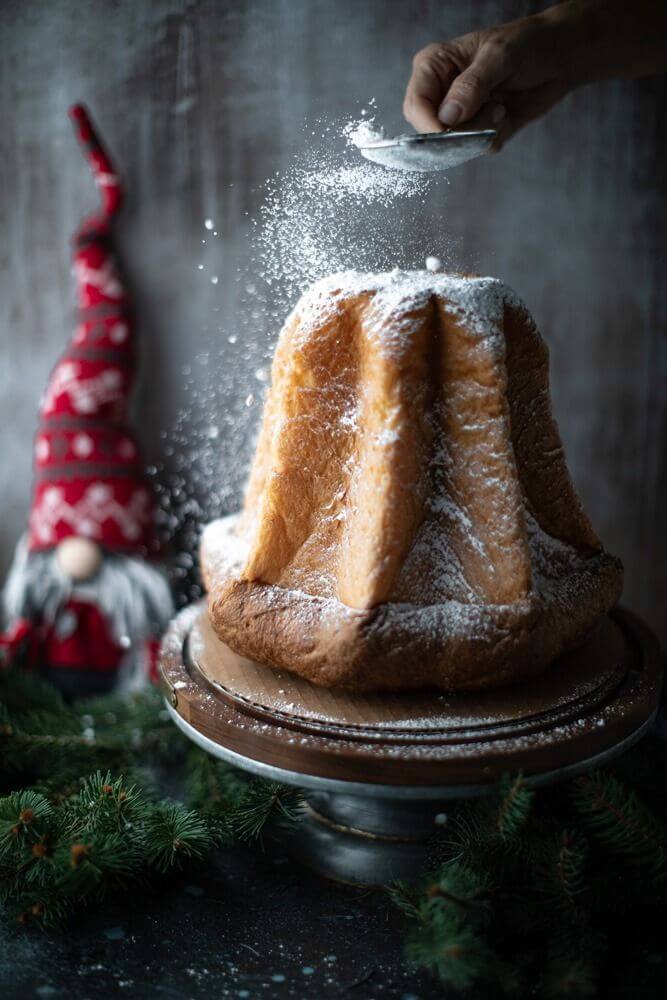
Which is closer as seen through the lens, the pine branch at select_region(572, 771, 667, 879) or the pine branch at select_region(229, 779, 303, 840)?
the pine branch at select_region(572, 771, 667, 879)

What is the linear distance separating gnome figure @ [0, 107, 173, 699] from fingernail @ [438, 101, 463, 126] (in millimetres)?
626

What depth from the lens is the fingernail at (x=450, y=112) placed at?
98cm

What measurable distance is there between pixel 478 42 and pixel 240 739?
0.84 meters

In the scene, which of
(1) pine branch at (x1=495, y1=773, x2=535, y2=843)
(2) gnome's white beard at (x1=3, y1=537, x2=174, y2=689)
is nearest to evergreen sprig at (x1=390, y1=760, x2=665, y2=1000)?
(1) pine branch at (x1=495, y1=773, x2=535, y2=843)

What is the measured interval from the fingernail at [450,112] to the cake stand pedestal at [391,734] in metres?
0.62

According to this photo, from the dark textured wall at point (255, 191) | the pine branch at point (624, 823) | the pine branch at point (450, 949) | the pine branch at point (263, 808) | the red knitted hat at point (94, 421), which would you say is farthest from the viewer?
the red knitted hat at point (94, 421)

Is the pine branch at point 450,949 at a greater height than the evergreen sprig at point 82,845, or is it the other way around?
the pine branch at point 450,949

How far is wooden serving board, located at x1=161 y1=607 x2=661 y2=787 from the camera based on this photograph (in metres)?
0.79

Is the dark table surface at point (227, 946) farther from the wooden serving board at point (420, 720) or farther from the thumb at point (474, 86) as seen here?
the thumb at point (474, 86)

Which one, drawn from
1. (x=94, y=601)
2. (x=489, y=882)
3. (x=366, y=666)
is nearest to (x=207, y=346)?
(x=94, y=601)

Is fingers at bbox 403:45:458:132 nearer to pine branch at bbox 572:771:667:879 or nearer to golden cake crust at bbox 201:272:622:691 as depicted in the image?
golden cake crust at bbox 201:272:622:691

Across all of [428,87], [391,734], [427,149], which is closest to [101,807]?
[391,734]

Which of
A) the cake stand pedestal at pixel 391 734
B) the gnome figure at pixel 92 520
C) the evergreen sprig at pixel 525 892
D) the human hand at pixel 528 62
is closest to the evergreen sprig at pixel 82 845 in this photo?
the cake stand pedestal at pixel 391 734

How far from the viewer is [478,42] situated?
3.39ft
